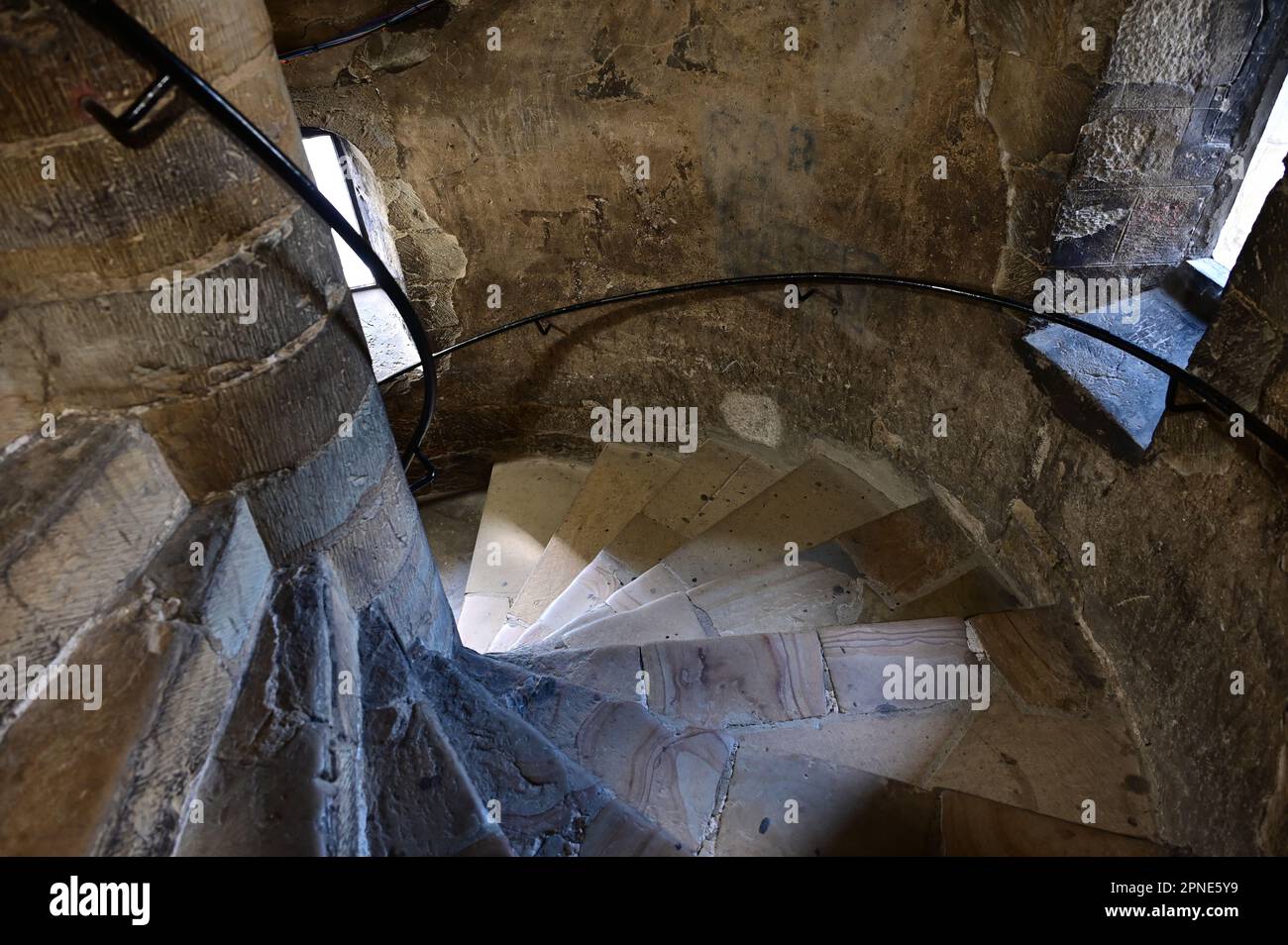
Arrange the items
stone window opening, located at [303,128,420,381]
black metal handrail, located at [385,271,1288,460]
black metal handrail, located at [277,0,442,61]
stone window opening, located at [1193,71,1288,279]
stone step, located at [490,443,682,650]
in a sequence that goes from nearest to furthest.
Result: black metal handrail, located at [385,271,1288,460], stone window opening, located at [1193,71,1288,279], black metal handrail, located at [277,0,442,61], stone step, located at [490,443,682,650], stone window opening, located at [303,128,420,381]

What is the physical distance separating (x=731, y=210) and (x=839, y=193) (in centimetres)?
46

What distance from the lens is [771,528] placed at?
3342 mm

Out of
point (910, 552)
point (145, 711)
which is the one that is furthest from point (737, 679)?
point (145, 711)

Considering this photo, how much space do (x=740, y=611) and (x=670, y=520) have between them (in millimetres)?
806

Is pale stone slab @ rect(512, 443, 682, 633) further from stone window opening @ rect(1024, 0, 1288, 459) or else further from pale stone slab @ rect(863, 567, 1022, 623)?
stone window opening @ rect(1024, 0, 1288, 459)

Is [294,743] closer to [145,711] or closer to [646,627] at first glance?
[145,711]

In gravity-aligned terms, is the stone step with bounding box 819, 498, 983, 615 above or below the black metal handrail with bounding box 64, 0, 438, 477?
below

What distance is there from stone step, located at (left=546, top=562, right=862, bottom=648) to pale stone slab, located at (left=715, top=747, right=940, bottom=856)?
0.70 metres

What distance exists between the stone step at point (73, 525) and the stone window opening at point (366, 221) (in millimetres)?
2042

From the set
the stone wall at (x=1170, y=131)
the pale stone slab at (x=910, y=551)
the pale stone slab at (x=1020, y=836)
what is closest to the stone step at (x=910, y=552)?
the pale stone slab at (x=910, y=551)

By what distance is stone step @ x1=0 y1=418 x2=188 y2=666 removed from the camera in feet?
4.32

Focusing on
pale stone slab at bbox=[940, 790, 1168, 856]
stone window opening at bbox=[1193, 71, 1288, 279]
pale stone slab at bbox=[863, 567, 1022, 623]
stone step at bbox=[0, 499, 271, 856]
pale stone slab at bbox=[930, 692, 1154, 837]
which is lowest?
pale stone slab at bbox=[940, 790, 1168, 856]

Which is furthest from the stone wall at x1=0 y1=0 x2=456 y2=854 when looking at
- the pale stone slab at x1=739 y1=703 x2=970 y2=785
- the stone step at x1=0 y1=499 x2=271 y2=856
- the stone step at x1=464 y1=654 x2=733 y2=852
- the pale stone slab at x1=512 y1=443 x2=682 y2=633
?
the pale stone slab at x1=512 y1=443 x2=682 y2=633
